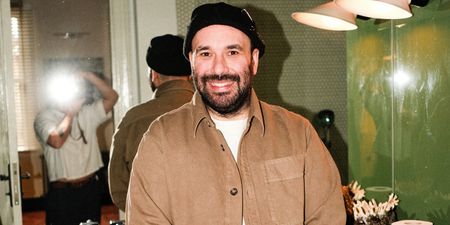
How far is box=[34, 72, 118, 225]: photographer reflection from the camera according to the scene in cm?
434

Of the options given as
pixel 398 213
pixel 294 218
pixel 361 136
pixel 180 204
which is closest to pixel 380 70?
pixel 361 136

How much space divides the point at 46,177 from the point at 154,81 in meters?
1.81

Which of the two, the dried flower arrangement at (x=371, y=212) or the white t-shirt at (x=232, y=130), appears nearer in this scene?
the white t-shirt at (x=232, y=130)

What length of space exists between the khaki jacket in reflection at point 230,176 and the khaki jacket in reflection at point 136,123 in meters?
1.05

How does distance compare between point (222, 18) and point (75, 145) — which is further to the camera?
point (75, 145)

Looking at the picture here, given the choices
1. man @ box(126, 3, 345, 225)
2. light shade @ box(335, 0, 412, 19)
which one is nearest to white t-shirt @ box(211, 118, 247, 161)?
man @ box(126, 3, 345, 225)

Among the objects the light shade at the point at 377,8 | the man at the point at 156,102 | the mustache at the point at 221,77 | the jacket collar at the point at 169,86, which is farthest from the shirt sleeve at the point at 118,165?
the light shade at the point at 377,8

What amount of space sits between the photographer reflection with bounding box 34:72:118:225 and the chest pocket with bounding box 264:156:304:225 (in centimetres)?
279

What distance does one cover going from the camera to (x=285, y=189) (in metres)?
1.88

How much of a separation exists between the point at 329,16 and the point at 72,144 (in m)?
2.70

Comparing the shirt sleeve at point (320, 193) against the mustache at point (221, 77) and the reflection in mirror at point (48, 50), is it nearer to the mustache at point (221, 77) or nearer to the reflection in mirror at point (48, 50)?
the mustache at point (221, 77)

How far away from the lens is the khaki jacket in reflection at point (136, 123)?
119 inches

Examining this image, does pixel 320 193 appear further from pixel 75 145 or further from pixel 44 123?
pixel 44 123

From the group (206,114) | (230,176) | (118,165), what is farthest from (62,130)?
(230,176)
